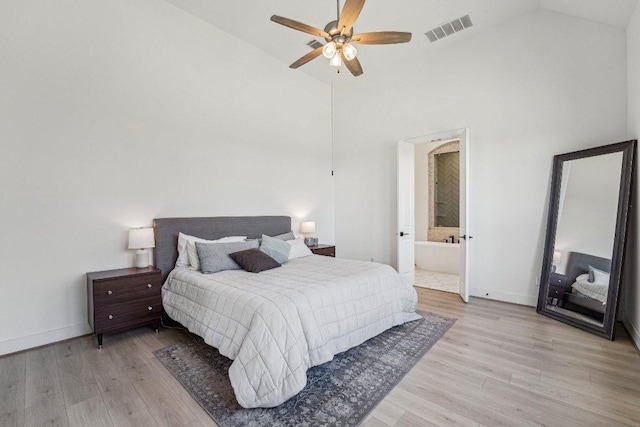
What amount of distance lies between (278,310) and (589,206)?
3.62 meters

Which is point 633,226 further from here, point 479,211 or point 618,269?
point 479,211

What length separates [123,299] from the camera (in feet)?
9.58

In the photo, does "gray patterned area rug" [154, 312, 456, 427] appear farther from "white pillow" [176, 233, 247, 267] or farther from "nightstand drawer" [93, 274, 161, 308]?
"white pillow" [176, 233, 247, 267]

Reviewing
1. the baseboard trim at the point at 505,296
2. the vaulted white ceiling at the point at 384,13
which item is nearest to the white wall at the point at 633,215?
the vaulted white ceiling at the point at 384,13

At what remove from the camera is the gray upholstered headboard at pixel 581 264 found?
307 cm

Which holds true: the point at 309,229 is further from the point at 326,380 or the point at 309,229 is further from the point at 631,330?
the point at 631,330

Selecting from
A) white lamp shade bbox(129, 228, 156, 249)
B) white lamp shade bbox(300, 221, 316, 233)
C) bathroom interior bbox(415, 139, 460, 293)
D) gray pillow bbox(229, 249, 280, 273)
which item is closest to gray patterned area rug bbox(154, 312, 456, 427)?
gray pillow bbox(229, 249, 280, 273)

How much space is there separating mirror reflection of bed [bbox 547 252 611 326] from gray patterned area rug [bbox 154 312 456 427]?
4.98 feet

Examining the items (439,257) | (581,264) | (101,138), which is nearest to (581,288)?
(581,264)

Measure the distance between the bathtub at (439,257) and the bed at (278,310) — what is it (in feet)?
9.64

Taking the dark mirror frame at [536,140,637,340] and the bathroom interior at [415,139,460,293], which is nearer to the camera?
the dark mirror frame at [536,140,637,340]

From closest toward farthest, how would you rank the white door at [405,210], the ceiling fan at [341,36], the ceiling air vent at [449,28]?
the ceiling fan at [341,36]
the ceiling air vent at [449,28]
the white door at [405,210]

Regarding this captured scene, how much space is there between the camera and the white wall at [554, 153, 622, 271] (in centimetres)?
308

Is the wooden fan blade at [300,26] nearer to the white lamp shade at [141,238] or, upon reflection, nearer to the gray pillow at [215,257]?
the gray pillow at [215,257]
